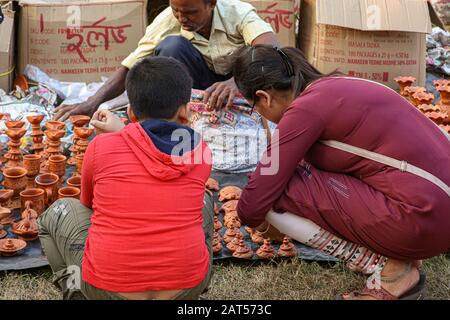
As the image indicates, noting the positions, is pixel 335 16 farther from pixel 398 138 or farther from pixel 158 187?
pixel 158 187

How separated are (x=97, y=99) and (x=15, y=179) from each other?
865 mm

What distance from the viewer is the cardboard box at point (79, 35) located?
4.82m

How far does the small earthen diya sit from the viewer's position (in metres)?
3.30

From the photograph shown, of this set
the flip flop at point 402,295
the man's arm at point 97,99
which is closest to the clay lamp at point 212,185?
the man's arm at point 97,99

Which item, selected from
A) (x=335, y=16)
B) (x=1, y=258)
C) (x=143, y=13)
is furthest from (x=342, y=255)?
(x=143, y=13)

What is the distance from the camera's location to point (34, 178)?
331 cm

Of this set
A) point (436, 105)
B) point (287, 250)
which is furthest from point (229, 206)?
point (436, 105)

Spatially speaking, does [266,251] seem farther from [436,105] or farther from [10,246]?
[436,105]

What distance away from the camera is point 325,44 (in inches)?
186

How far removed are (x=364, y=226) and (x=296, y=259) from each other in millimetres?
618

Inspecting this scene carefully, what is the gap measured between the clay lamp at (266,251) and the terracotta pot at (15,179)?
129cm

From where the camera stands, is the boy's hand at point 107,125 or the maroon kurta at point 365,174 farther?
the boy's hand at point 107,125

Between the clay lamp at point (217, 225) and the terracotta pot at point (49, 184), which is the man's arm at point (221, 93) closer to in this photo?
the clay lamp at point (217, 225)

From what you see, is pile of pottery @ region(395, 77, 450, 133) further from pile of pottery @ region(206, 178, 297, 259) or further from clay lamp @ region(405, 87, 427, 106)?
pile of pottery @ region(206, 178, 297, 259)
